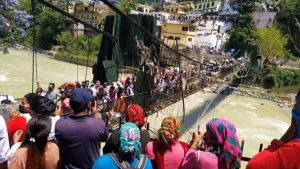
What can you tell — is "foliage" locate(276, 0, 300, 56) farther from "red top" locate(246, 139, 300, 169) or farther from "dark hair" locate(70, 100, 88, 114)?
"red top" locate(246, 139, 300, 169)

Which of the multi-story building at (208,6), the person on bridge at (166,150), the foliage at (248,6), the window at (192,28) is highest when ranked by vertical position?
the multi-story building at (208,6)

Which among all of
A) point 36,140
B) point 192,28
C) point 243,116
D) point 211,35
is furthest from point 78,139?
point 211,35

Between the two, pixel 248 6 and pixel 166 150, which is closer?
pixel 166 150

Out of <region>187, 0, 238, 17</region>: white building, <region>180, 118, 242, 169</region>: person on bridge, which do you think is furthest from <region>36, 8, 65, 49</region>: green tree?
<region>180, 118, 242, 169</region>: person on bridge

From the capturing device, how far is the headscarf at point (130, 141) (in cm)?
179

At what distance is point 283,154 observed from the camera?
1.30m

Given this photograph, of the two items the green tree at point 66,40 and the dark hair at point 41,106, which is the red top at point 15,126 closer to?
the dark hair at point 41,106

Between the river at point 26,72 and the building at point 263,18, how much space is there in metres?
19.6

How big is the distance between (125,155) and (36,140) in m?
0.53

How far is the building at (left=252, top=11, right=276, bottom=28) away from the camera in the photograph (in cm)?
3653

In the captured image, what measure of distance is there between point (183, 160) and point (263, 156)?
30.2 inches

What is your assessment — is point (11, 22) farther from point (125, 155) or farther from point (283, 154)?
point (283, 154)

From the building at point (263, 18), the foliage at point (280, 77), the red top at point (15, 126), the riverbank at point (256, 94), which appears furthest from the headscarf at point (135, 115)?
the building at point (263, 18)

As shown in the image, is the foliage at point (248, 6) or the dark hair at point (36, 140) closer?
the dark hair at point (36, 140)
